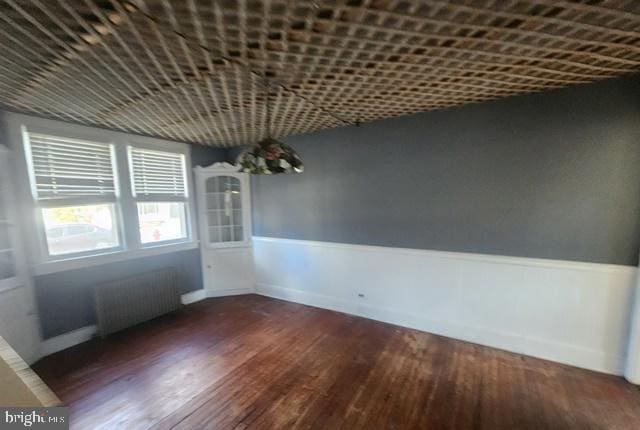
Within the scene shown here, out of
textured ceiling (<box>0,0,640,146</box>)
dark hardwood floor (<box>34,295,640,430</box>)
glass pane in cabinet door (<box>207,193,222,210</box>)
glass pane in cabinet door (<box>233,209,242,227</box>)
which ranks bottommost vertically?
dark hardwood floor (<box>34,295,640,430</box>)

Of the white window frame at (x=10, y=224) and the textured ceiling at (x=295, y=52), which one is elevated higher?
the textured ceiling at (x=295, y=52)

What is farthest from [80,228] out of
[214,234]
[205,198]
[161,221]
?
[214,234]

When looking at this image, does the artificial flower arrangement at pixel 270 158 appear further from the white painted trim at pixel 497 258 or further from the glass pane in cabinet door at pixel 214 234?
the glass pane in cabinet door at pixel 214 234

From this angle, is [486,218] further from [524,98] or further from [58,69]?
[58,69]

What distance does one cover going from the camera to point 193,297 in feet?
12.7

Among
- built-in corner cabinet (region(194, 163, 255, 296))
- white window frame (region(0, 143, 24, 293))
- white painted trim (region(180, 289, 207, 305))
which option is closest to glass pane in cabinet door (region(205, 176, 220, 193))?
built-in corner cabinet (region(194, 163, 255, 296))

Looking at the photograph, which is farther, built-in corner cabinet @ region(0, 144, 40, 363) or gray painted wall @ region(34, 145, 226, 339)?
gray painted wall @ region(34, 145, 226, 339)

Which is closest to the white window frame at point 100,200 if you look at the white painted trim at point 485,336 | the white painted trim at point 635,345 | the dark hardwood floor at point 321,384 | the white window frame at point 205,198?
the white window frame at point 205,198

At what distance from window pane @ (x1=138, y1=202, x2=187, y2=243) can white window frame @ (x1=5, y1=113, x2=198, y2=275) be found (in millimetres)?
76

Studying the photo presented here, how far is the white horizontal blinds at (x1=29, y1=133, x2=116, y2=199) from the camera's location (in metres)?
2.56

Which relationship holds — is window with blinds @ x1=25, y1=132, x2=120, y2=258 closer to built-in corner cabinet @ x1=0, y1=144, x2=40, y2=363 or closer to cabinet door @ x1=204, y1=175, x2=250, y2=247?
built-in corner cabinet @ x1=0, y1=144, x2=40, y2=363

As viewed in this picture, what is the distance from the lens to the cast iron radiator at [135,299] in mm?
2875

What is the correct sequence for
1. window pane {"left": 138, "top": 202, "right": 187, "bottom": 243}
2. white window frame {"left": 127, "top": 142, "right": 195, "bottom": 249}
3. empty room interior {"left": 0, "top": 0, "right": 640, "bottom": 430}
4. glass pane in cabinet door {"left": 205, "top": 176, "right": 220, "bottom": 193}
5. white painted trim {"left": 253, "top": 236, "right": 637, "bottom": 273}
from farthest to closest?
glass pane in cabinet door {"left": 205, "top": 176, "right": 220, "bottom": 193}
window pane {"left": 138, "top": 202, "right": 187, "bottom": 243}
white window frame {"left": 127, "top": 142, "right": 195, "bottom": 249}
white painted trim {"left": 253, "top": 236, "right": 637, "bottom": 273}
empty room interior {"left": 0, "top": 0, "right": 640, "bottom": 430}

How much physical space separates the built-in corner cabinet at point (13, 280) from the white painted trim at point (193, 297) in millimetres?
1473
